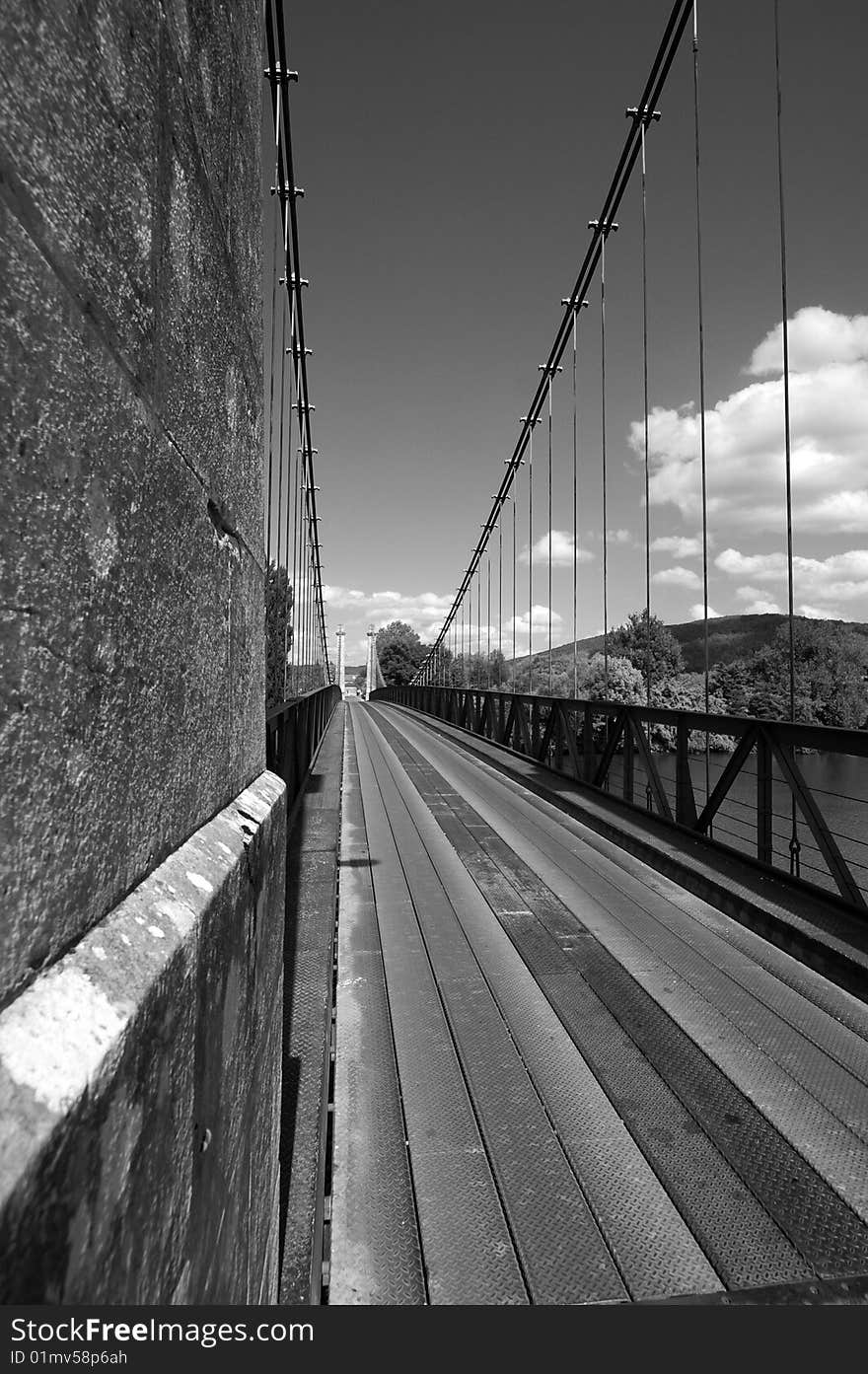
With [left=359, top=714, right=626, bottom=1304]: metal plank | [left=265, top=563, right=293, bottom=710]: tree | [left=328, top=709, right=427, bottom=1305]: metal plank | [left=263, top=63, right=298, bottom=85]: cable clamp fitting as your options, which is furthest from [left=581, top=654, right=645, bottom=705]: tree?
[left=328, top=709, right=427, bottom=1305]: metal plank

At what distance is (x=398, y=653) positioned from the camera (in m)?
86.4

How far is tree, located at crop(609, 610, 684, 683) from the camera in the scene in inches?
1469

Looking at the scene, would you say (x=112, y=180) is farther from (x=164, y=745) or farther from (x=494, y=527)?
(x=494, y=527)

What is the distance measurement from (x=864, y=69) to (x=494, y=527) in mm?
15459

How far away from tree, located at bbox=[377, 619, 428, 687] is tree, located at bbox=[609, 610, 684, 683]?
39.1m

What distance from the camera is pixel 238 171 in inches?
44.3

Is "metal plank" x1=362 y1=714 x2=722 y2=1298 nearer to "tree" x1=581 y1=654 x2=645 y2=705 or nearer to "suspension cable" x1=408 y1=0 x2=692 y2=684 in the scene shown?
"suspension cable" x1=408 y1=0 x2=692 y2=684

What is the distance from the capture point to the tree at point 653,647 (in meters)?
37.3

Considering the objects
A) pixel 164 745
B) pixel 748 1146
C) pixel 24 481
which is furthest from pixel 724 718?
pixel 24 481

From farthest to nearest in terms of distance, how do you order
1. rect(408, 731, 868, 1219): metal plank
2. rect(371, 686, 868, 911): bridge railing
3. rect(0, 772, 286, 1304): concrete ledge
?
rect(371, 686, 868, 911): bridge railing
rect(408, 731, 868, 1219): metal plank
rect(0, 772, 286, 1304): concrete ledge

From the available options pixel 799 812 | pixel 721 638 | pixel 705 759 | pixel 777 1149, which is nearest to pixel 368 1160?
pixel 777 1149

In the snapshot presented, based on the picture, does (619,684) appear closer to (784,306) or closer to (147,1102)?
(784,306)

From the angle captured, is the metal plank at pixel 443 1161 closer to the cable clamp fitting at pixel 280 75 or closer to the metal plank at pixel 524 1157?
the metal plank at pixel 524 1157

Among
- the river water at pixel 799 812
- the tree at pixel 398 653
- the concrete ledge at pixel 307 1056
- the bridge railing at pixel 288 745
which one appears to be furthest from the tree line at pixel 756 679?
the tree at pixel 398 653
